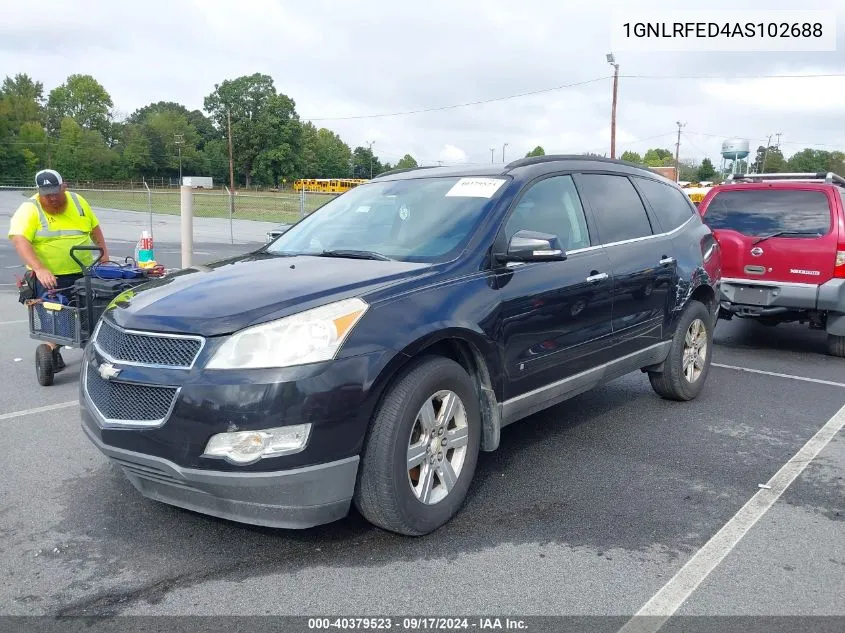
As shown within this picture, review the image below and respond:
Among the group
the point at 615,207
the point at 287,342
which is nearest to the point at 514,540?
the point at 287,342

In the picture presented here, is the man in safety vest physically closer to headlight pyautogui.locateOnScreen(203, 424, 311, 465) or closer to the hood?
the hood

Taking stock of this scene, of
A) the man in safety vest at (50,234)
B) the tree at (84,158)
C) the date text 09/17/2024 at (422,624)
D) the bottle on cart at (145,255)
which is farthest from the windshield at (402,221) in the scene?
the tree at (84,158)

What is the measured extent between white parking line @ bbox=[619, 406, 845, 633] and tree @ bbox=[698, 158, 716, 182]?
102339 millimetres

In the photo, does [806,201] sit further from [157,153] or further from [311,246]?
[157,153]

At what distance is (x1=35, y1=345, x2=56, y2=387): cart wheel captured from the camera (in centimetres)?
632

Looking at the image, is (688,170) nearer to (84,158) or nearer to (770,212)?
(84,158)

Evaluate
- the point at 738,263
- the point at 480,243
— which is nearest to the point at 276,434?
the point at 480,243

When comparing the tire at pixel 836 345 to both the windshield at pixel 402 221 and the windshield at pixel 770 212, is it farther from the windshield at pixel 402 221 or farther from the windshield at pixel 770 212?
the windshield at pixel 402 221

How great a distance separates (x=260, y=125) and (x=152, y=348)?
9096 centimetres

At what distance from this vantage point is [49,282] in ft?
20.7

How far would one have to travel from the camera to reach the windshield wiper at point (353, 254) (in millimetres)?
4152

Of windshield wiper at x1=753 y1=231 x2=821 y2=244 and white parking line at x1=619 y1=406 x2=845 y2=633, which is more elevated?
windshield wiper at x1=753 y1=231 x2=821 y2=244

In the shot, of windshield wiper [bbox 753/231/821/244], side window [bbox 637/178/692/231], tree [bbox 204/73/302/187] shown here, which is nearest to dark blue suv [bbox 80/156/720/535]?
side window [bbox 637/178/692/231]

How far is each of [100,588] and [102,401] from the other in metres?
0.81
